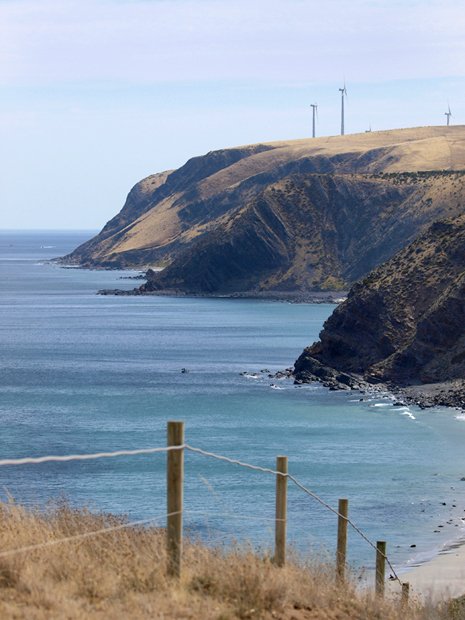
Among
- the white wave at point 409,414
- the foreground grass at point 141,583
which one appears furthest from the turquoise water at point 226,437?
the foreground grass at point 141,583

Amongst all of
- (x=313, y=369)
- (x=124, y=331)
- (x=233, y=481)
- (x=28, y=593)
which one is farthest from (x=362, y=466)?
(x=124, y=331)

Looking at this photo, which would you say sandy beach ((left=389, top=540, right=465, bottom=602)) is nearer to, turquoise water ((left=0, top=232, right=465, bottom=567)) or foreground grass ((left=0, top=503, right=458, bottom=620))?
turquoise water ((left=0, top=232, right=465, bottom=567))

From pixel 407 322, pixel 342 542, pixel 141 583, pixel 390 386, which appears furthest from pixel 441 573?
pixel 407 322

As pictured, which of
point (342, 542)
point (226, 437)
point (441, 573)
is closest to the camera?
point (342, 542)

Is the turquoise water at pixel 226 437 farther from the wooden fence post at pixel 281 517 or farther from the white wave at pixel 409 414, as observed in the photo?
the wooden fence post at pixel 281 517

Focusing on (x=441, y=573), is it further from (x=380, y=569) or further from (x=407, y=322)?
(x=407, y=322)

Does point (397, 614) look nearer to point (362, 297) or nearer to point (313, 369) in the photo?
point (313, 369)
